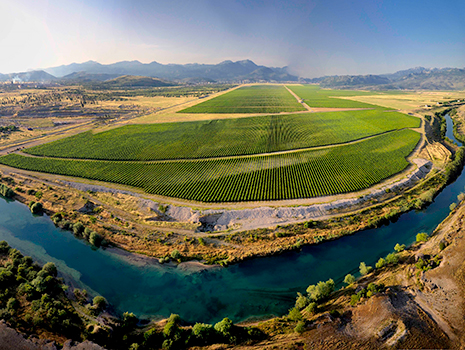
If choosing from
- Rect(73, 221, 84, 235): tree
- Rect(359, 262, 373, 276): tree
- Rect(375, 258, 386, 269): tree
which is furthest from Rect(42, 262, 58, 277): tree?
Rect(375, 258, 386, 269): tree

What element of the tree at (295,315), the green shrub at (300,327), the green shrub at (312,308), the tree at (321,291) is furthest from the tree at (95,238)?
the tree at (321,291)

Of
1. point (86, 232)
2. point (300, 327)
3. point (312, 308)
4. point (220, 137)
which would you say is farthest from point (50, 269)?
point (220, 137)

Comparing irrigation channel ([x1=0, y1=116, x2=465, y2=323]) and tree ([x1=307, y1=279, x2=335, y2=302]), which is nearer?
tree ([x1=307, y1=279, x2=335, y2=302])

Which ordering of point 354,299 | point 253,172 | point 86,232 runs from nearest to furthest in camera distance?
point 354,299
point 86,232
point 253,172

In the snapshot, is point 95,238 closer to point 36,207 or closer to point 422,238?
point 36,207

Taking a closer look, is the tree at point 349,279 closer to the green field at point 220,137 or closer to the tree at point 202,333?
the tree at point 202,333

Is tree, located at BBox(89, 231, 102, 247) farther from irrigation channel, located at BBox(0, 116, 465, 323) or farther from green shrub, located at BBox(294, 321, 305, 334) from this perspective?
green shrub, located at BBox(294, 321, 305, 334)
